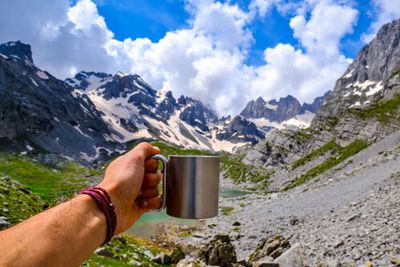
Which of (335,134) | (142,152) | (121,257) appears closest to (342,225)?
(121,257)

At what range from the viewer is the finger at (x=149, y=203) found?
500 centimetres

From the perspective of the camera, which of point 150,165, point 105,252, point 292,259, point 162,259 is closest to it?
point 150,165

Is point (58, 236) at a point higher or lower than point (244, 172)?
lower

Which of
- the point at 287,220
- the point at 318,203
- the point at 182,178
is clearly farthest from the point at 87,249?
the point at 318,203

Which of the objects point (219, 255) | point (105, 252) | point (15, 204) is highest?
point (15, 204)

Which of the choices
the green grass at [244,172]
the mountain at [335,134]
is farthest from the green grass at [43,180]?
the green grass at [244,172]

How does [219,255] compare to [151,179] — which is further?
[219,255]

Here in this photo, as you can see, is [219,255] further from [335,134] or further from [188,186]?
[335,134]

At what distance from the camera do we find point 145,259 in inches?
851

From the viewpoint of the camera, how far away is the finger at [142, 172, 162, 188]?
496 cm

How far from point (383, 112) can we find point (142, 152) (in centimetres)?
11917

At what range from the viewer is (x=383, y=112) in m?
111

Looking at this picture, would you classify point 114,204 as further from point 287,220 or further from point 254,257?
point 287,220

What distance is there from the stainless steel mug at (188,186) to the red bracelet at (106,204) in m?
1.29
